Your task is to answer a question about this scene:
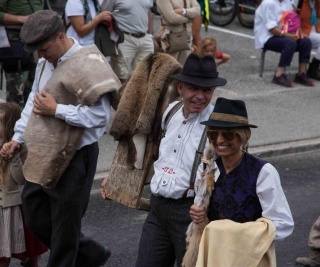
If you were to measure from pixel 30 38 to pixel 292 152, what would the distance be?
558 centimetres

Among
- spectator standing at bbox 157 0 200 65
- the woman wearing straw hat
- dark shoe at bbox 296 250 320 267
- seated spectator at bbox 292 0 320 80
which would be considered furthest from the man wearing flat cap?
seated spectator at bbox 292 0 320 80

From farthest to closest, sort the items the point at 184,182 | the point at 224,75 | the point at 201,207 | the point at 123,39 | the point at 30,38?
the point at 224,75
the point at 123,39
the point at 30,38
the point at 184,182
the point at 201,207

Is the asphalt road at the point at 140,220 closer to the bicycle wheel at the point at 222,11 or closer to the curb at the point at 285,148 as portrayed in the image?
the curb at the point at 285,148

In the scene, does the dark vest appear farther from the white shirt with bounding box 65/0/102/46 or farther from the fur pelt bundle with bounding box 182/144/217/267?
the white shirt with bounding box 65/0/102/46

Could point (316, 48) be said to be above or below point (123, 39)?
below

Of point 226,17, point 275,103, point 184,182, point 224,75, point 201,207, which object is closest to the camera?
point 201,207

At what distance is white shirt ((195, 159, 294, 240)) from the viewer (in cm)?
545

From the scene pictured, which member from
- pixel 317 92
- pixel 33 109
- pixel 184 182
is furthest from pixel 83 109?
pixel 317 92

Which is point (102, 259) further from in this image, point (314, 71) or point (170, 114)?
point (314, 71)

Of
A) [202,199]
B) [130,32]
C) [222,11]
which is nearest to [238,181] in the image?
[202,199]

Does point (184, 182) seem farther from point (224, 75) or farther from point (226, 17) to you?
point (226, 17)

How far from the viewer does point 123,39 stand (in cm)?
1121

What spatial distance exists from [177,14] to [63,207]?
595 centimetres

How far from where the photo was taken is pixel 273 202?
5.45 meters
